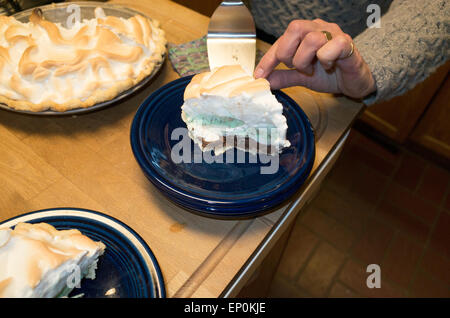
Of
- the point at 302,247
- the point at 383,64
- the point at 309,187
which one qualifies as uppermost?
the point at 383,64

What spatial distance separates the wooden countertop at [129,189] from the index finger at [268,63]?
160mm

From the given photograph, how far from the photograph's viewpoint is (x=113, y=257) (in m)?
0.59

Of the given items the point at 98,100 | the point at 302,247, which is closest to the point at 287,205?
the point at 98,100

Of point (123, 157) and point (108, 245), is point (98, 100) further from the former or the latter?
point (108, 245)

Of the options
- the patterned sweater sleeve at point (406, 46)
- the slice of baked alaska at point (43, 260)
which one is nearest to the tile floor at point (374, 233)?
the patterned sweater sleeve at point (406, 46)

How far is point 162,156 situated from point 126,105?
1.01 feet

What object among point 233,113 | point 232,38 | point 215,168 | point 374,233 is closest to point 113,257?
point 215,168

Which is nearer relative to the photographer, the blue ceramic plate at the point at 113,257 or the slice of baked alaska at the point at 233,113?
the blue ceramic plate at the point at 113,257

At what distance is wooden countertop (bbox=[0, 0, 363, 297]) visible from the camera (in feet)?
2.09

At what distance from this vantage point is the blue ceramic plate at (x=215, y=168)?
2.09 feet

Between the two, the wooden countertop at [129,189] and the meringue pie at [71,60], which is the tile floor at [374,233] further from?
the meringue pie at [71,60]

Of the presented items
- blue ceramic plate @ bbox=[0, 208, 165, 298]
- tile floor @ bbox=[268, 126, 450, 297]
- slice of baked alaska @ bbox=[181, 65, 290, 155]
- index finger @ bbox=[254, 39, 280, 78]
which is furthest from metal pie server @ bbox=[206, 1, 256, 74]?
tile floor @ bbox=[268, 126, 450, 297]
